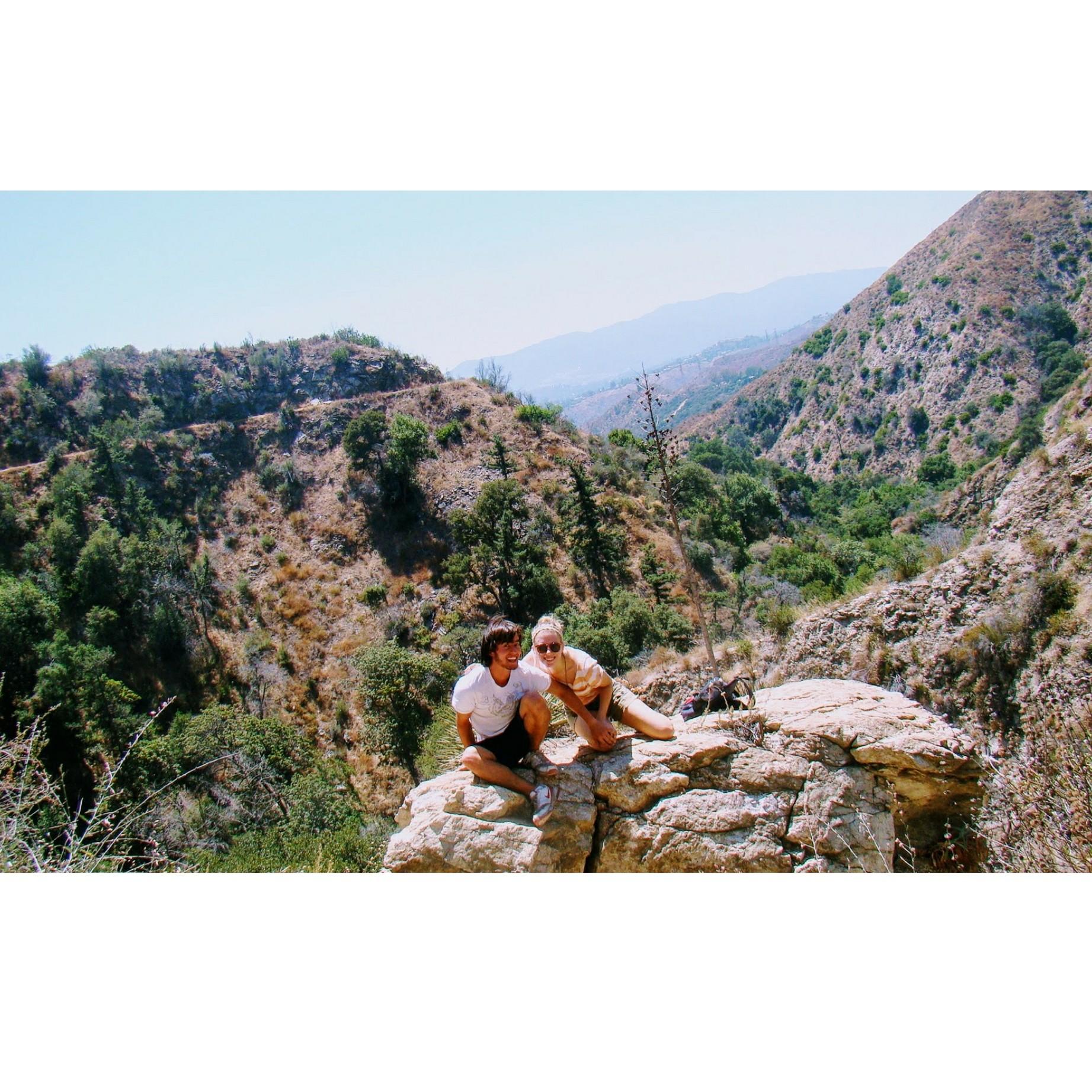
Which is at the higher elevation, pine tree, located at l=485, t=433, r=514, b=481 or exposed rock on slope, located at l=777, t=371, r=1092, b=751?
pine tree, located at l=485, t=433, r=514, b=481

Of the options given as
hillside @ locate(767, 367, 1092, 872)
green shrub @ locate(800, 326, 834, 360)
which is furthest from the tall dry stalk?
green shrub @ locate(800, 326, 834, 360)

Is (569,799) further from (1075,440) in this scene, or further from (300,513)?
(300,513)

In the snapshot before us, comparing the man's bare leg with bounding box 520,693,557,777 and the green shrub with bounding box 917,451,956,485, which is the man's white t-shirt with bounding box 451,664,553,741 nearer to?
the man's bare leg with bounding box 520,693,557,777

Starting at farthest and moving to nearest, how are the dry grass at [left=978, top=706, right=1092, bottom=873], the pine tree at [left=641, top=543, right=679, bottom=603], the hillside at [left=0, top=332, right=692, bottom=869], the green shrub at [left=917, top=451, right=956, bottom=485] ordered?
the green shrub at [left=917, top=451, right=956, bottom=485]
the pine tree at [left=641, top=543, right=679, bottom=603]
the hillside at [left=0, top=332, right=692, bottom=869]
the dry grass at [left=978, top=706, right=1092, bottom=873]

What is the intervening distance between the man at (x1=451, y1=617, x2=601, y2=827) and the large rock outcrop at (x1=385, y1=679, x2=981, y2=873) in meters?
0.14

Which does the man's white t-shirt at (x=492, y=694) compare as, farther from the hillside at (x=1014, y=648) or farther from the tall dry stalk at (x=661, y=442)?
the tall dry stalk at (x=661, y=442)

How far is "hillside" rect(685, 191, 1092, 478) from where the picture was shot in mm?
52031

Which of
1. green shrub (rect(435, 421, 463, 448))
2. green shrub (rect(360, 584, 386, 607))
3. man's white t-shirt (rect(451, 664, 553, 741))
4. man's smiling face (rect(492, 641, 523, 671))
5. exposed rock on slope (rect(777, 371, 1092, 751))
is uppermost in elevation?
green shrub (rect(435, 421, 463, 448))

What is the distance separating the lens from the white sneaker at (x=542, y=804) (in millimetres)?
3781

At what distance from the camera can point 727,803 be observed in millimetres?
4070

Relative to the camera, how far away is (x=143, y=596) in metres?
28.8

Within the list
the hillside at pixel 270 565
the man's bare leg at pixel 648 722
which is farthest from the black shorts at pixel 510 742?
the hillside at pixel 270 565

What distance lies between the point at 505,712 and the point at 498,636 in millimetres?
536

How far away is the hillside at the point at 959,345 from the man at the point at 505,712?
55885 millimetres
